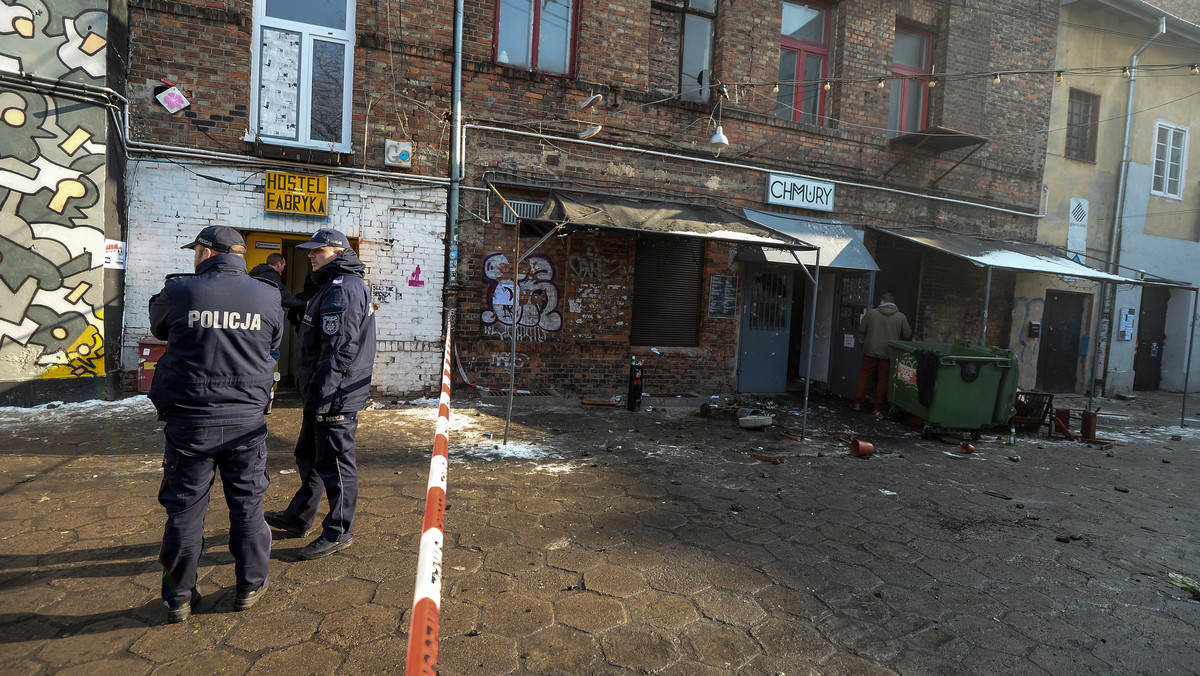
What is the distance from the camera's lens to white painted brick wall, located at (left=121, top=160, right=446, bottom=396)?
7.33 metres

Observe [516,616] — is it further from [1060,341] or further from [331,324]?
[1060,341]

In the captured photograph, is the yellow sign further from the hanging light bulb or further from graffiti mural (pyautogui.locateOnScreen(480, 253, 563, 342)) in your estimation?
the hanging light bulb

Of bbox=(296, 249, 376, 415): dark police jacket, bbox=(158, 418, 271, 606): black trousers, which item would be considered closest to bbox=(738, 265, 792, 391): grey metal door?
bbox=(296, 249, 376, 415): dark police jacket

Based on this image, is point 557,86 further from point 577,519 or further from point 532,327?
point 577,519

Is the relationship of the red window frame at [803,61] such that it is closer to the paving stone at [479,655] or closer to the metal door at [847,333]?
the metal door at [847,333]

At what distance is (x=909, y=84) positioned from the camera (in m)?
11.4

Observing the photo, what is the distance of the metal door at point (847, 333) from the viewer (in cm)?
1036

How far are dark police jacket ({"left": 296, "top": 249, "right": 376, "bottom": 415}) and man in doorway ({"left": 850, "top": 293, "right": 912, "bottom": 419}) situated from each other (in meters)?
8.01

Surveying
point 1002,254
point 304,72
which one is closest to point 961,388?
point 1002,254

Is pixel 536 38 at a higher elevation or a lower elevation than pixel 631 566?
higher

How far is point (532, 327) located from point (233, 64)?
498 cm

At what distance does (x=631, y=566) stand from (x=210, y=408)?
2.44 meters

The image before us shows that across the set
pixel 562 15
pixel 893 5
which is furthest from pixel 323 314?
pixel 893 5

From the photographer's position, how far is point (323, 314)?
11.7 ft
